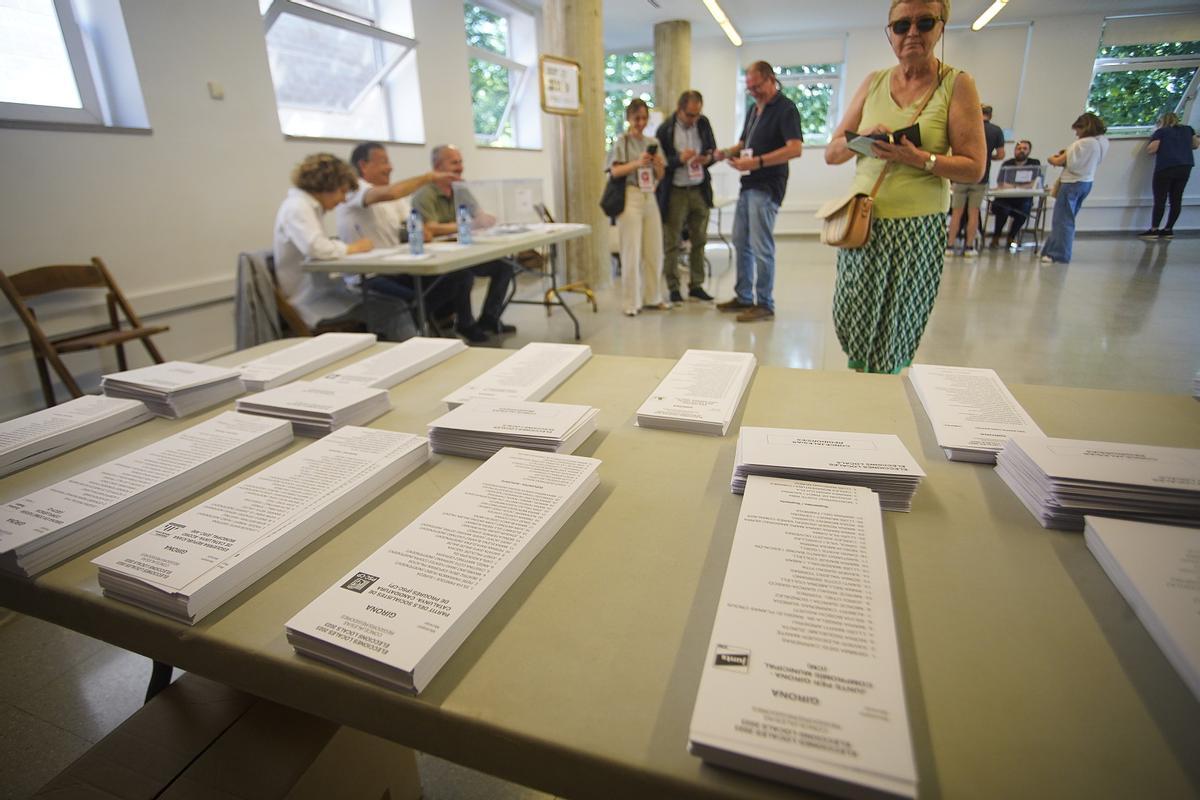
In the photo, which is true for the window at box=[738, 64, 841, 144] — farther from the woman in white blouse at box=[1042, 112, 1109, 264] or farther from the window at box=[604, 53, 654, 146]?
the woman in white blouse at box=[1042, 112, 1109, 264]

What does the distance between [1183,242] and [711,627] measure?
33.5ft

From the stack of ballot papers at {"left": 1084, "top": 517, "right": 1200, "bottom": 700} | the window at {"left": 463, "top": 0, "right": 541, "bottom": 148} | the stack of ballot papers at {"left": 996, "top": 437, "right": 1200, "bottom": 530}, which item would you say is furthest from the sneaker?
the stack of ballot papers at {"left": 1084, "top": 517, "right": 1200, "bottom": 700}

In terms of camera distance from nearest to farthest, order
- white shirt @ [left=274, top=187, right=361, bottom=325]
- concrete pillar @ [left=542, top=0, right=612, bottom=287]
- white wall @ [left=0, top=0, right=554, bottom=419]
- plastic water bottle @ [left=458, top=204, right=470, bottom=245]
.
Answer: white wall @ [left=0, top=0, right=554, bottom=419]
white shirt @ [left=274, top=187, right=361, bottom=325]
plastic water bottle @ [left=458, top=204, right=470, bottom=245]
concrete pillar @ [left=542, top=0, right=612, bottom=287]

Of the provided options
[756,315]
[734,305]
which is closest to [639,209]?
[734,305]

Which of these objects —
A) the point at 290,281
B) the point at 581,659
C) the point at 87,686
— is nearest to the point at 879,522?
the point at 581,659

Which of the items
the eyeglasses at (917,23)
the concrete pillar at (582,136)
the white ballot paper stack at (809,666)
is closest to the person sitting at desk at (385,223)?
the concrete pillar at (582,136)

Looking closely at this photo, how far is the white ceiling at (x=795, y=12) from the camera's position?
24.0ft

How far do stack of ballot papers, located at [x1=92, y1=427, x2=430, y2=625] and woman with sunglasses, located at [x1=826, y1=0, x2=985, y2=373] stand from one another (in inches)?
59.8

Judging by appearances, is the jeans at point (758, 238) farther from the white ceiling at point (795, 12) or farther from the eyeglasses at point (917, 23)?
the white ceiling at point (795, 12)

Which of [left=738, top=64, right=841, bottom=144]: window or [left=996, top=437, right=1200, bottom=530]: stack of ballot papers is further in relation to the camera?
[left=738, top=64, right=841, bottom=144]: window

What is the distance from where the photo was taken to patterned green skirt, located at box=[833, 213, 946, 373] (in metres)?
1.75

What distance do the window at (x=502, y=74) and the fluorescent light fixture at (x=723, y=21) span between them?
6.98 feet

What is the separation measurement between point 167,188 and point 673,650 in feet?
12.7

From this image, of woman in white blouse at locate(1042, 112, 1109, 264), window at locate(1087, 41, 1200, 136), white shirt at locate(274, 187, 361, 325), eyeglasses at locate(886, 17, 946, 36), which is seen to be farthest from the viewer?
window at locate(1087, 41, 1200, 136)
